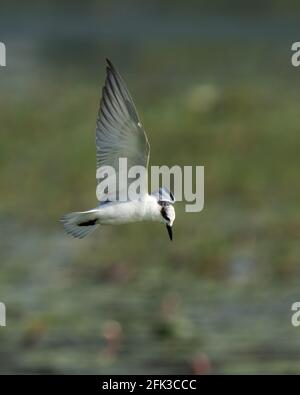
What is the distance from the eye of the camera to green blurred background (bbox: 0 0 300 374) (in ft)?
31.1

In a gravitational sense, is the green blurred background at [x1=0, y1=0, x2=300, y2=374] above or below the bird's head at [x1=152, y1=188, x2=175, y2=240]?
above

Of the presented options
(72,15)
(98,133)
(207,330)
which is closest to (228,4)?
(72,15)

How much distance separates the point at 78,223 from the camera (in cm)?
565

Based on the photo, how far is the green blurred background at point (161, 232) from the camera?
948 centimetres

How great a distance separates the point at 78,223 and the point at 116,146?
0.33 metres

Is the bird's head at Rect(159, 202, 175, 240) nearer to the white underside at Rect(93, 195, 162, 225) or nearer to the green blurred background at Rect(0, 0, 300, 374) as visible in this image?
the white underside at Rect(93, 195, 162, 225)

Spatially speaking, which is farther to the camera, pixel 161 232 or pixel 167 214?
pixel 161 232

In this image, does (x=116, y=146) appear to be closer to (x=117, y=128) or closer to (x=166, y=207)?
(x=117, y=128)

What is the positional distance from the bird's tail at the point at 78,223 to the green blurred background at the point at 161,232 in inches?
134

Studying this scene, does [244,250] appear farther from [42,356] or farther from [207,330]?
[42,356]

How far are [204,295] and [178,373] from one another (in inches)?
44.4
